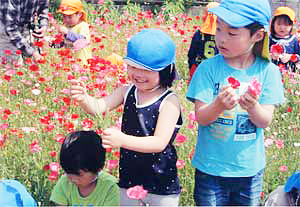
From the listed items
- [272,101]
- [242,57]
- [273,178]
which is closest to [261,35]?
[242,57]

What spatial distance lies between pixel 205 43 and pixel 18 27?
1487mm

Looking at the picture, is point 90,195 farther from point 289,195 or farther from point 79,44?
point 79,44

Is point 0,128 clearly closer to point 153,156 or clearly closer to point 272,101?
point 153,156

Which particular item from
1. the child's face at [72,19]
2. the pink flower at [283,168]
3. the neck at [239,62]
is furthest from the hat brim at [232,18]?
the child's face at [72,19]

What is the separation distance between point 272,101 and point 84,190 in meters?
0.82

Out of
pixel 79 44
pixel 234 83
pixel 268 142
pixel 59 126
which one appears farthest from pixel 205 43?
pixel 234 83

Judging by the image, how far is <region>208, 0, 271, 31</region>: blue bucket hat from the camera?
75.9 inches

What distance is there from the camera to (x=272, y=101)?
204 centimetres

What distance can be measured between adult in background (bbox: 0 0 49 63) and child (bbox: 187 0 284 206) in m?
2.22

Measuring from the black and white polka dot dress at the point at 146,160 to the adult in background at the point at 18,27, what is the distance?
204cm

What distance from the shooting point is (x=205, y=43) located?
4082 millimetres

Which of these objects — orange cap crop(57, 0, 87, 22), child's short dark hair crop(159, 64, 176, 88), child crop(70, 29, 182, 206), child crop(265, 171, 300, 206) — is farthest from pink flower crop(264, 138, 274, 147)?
orange cap crop(57, 0, 87, 22)

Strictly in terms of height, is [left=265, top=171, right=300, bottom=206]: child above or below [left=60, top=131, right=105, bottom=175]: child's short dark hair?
below

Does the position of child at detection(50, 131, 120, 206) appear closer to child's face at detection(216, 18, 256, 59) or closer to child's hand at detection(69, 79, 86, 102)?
child's hand at detection(69, 79, 86, 102)
